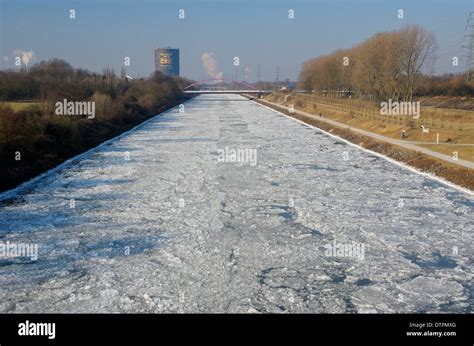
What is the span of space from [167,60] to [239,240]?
161317mm

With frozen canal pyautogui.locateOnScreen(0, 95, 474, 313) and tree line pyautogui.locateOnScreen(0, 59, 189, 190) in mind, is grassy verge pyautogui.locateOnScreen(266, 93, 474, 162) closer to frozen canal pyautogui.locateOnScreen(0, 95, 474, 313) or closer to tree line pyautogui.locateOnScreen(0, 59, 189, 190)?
frozen canal pyautogui.locateOnScreen(0, 95, 474, 313)

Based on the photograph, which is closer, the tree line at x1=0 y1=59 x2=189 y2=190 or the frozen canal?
the frozen canal

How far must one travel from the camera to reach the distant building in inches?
6452

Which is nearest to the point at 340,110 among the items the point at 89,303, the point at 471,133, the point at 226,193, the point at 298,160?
the point at 471,133

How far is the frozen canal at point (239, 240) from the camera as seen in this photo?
6.20 metres

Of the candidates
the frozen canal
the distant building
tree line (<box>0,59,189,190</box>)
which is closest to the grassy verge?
the frozen canal

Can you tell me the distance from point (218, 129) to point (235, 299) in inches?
943

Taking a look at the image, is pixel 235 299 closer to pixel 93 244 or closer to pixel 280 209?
pixel 93 244

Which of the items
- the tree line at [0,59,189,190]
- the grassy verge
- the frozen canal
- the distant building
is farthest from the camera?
the distant building

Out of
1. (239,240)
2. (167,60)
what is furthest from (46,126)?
(167,60)

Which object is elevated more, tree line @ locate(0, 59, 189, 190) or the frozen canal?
tree line @ locate(0, 59, 189, 190)

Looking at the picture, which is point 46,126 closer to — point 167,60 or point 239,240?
point 239,240

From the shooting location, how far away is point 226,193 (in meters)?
12.1

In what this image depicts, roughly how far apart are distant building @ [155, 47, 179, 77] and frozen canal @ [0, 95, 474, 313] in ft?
503
